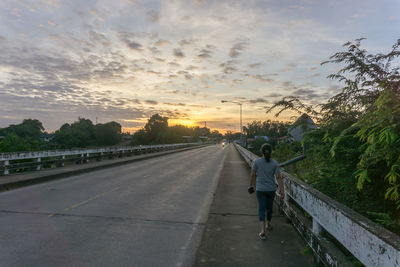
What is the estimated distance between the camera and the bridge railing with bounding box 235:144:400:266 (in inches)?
92.6

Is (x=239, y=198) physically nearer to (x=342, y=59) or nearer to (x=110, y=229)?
(x=110, y=229)

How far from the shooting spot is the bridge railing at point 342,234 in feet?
7.72

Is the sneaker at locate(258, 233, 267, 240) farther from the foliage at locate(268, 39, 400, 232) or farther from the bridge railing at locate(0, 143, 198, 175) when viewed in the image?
the bridge railing at locate(0, 143, 198, 175)

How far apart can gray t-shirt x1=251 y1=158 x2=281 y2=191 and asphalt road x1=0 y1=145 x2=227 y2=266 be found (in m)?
1.64

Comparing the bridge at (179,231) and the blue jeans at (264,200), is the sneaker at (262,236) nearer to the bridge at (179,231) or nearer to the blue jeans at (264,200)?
the bridge at (179,231)

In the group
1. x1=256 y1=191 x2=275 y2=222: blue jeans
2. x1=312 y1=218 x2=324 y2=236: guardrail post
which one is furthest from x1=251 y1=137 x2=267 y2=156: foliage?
x1=312 y1=218 x2=324 y2=236: guardrail post

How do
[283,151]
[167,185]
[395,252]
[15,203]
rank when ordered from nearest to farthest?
[395,252]
[15,203]
[167,185]
[283,151]

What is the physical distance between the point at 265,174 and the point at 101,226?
12.1 feet

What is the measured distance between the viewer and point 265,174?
568 centimetres

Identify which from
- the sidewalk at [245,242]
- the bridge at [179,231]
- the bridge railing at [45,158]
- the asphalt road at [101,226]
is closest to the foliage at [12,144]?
the bridge railing at [45,158]

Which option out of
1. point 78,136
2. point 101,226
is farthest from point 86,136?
point 101,226

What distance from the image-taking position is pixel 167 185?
1190 cm

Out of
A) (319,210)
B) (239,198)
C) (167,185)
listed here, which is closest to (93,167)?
(167,185)

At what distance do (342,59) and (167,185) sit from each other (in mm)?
8761
